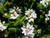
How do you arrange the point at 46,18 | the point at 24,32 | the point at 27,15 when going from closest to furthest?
the point at 24,32 < the point at 27,15 < the point at 46,18

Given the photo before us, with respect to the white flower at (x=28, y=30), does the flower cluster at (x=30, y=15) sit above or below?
above

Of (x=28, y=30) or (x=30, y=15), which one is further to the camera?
(x=30, y=15)

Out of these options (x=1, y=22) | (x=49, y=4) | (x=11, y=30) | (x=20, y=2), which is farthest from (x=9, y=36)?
(x=49, y=4)

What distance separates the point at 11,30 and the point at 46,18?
759mm

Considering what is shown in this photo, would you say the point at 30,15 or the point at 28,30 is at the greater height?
the point at 30,15

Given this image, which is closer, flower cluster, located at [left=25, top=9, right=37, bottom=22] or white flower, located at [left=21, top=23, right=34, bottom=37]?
white flower, located at [left=21, top=23, right=34, bottom=37]

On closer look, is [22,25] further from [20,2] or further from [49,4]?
[49,4]

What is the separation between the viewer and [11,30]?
7.50ft

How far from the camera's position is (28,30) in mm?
2309

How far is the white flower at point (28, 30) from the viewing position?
2276mm

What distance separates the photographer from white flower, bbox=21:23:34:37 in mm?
2276

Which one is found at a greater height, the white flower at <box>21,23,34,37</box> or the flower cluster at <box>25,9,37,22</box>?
the flower cluster at <box>25,9,37,22</box>

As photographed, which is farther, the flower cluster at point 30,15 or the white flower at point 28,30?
the flower cluster at point 30,15

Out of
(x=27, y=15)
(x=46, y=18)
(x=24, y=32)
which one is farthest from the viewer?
(x=46, y=18)
